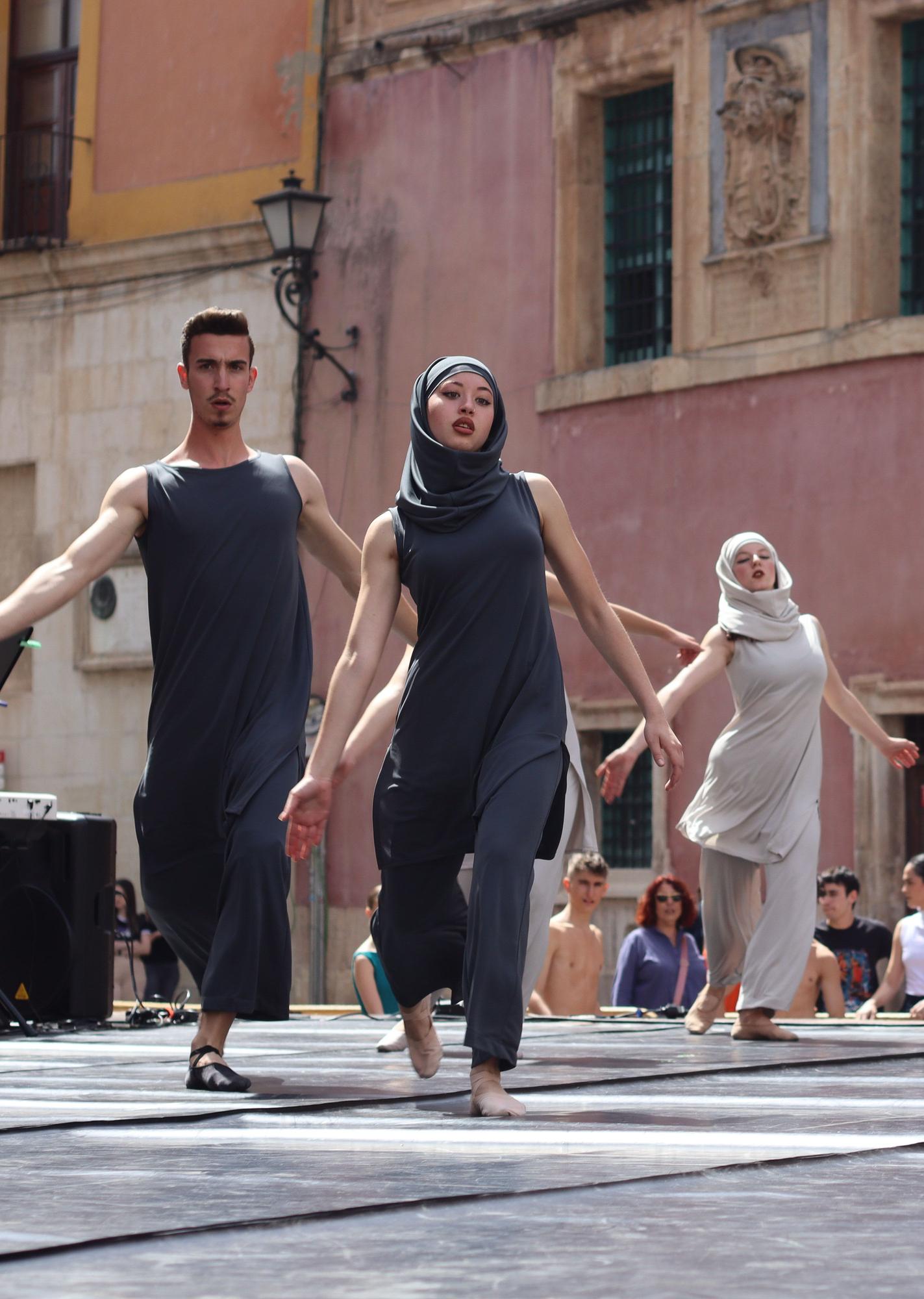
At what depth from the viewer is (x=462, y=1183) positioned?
13.9 ft

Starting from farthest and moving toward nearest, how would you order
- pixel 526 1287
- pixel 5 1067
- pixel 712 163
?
pixel 712 163
pixel 5 1067
pixel 526 1287

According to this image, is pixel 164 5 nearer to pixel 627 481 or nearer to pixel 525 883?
pixel 627 481

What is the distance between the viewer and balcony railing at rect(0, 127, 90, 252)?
24703 mm

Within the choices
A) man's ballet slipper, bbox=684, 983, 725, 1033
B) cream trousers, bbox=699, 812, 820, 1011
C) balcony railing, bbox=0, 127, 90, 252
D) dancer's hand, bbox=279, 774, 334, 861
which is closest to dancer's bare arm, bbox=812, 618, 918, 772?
cream trousers, bbox=699, 812, 820, 1011

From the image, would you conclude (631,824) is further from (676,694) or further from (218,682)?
(218,682)

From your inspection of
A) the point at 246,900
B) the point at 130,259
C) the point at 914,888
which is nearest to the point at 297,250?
the point at 130,259

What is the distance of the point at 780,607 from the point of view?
32.5ft

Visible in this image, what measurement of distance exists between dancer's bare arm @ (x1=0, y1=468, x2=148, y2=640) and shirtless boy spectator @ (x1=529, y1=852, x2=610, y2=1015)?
5.80 metres

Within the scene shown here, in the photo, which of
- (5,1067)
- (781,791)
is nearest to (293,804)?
(5,1067)

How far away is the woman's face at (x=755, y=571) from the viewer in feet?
32.6

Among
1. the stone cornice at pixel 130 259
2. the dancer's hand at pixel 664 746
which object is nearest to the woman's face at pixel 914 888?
the dancer's hand at pixel 664 746

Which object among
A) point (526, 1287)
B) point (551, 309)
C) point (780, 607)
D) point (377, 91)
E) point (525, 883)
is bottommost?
point (526, 1287)

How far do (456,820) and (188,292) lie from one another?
17729 millimetres

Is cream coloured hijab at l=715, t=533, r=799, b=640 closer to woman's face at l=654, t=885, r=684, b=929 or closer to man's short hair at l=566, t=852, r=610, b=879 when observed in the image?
man's short hair at l=566, t=852, r=610, b=879
